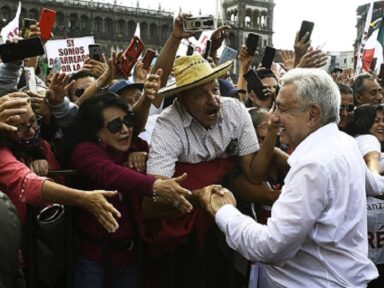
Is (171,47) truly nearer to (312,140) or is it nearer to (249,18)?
(312,140)

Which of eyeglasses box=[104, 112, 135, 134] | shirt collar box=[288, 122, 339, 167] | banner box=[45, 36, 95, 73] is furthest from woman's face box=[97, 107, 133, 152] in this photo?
banner box=[45, 36, 95, 73]

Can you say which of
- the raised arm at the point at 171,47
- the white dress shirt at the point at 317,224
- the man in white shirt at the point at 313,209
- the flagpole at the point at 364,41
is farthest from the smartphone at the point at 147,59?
the flagpole at the point at 364,41

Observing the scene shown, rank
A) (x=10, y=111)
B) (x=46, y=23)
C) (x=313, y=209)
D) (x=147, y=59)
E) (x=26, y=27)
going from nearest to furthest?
(x=313, y=209)
(x=10, y=111)
(x=26, y=27)
(x=46, y=23)
(x=147, y=59)

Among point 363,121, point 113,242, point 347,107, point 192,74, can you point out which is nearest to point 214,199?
point 113,242

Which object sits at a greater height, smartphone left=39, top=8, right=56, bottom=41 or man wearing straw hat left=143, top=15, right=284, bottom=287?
smartphone left=39, top=8, right=56, bottom=41

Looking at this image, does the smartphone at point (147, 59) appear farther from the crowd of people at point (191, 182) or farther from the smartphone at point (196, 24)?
the smartphone at point (196, 24)

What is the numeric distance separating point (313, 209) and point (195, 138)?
970 millimetres

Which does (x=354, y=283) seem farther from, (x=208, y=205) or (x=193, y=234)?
(x=193, y=234)

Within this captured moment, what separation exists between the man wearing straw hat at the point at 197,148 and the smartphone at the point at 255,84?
Result: 1.44 metres

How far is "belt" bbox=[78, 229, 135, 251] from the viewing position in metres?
2.80

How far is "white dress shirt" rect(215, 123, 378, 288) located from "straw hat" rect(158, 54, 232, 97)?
81 cm

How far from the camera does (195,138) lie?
2920 millimetres

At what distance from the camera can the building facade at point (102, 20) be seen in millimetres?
54250

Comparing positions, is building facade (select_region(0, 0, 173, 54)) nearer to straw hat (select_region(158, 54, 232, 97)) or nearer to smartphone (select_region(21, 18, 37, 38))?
smartphone (select_region(21, 18, 37, 38))
